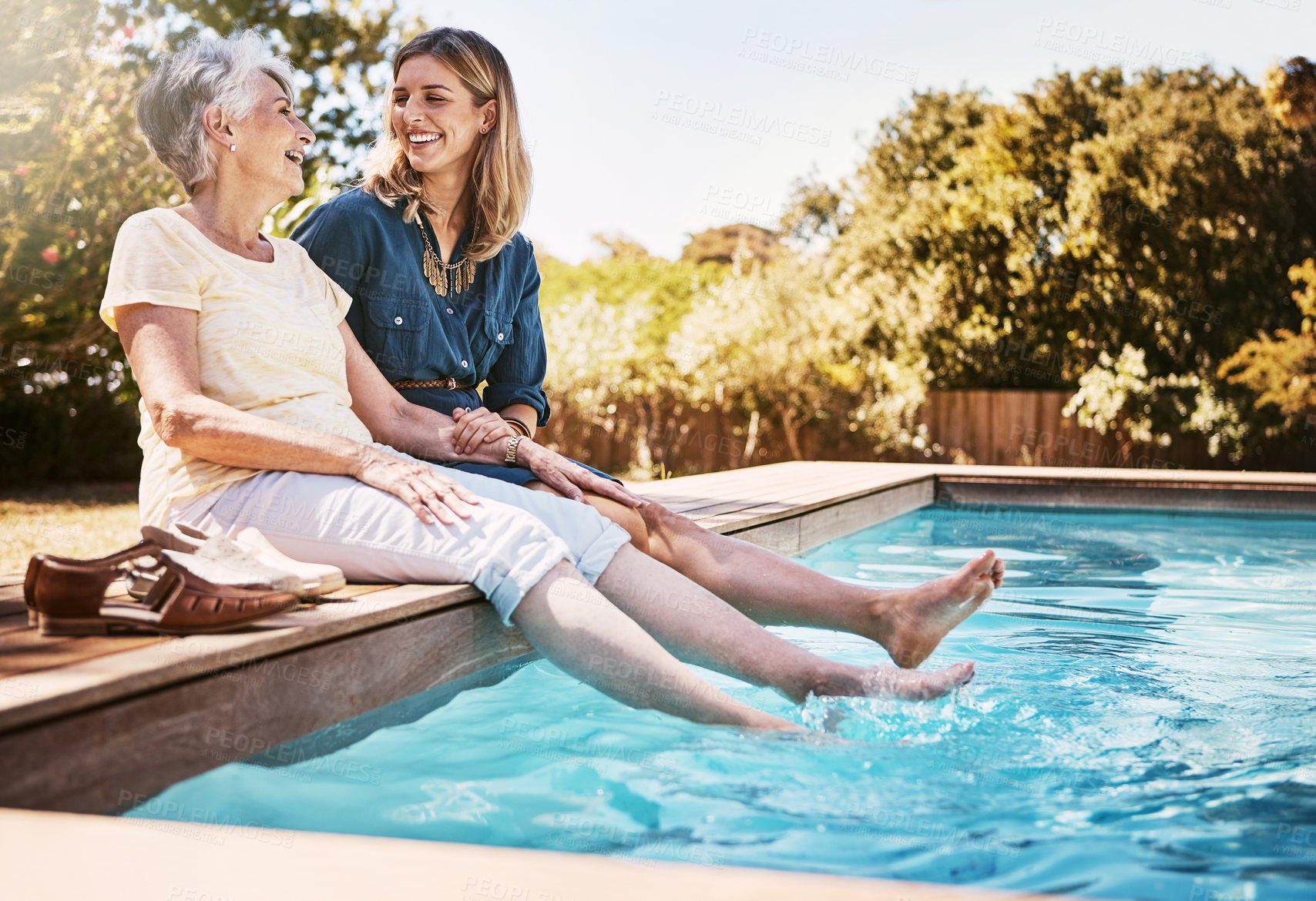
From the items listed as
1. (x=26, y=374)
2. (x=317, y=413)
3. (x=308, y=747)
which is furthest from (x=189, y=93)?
(x=26, y=374)

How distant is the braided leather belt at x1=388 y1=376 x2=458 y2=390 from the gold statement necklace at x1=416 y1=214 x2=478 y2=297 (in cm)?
23

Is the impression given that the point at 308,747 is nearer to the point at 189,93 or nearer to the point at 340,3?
the point at 189,93

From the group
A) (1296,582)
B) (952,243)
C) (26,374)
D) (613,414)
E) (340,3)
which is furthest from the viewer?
(613,414)

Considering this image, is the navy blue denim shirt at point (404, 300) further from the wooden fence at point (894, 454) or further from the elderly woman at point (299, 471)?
the wooden fence at point (894, 454)

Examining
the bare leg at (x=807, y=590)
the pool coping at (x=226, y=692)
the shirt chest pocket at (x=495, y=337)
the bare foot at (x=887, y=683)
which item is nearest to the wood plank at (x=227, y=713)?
the pool coping at (x=226, y=692)

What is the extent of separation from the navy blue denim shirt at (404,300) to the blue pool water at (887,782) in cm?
84

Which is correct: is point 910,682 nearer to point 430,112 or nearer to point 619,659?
point 619,659

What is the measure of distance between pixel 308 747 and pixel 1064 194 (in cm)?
1421

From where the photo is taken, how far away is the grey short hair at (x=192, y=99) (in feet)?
7.49

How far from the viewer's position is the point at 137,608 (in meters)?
1.79

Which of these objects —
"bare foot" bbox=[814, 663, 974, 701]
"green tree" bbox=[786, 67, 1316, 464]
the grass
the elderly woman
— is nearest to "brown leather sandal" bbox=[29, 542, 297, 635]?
the elderly woman

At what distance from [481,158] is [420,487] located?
1.17 meters

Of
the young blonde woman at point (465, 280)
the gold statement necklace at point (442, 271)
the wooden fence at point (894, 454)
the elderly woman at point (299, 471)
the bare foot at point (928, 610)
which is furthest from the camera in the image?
the wooden fence at point (894, 454)

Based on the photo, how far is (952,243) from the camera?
14.6 meters
